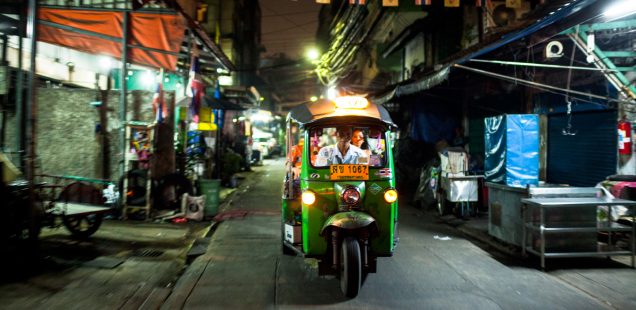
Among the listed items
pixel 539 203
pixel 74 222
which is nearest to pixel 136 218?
pixel 74 222

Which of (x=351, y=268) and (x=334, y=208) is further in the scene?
(x=334, y=208)

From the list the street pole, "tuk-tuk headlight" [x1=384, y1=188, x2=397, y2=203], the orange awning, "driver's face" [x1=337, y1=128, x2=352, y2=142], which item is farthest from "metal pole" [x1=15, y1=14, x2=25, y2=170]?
"tuk-tuk headlight" [x1=384, y1=188, x2=397, y2=203]

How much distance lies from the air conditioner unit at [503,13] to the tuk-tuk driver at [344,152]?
34.2 feet

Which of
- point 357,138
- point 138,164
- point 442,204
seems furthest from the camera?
point 442,204

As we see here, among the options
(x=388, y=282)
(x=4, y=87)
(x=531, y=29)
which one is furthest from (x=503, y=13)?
(x=4, y=87)

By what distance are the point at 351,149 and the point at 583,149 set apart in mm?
7061

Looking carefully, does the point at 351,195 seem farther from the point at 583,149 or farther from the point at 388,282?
the point at 583,149

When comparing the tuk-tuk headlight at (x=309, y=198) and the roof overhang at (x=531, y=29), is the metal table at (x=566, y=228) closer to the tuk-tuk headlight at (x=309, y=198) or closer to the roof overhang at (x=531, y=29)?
the roof overhang at (x=531, y=29)

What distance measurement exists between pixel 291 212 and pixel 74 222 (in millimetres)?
4936

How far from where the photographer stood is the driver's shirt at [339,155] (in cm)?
602

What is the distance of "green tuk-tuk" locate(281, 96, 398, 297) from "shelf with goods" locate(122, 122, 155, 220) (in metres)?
5.16

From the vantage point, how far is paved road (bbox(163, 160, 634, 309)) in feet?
16.2

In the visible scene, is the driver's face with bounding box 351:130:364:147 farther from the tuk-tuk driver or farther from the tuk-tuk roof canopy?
the tuk-tuk roof canopy

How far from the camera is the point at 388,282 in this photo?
572 cm
